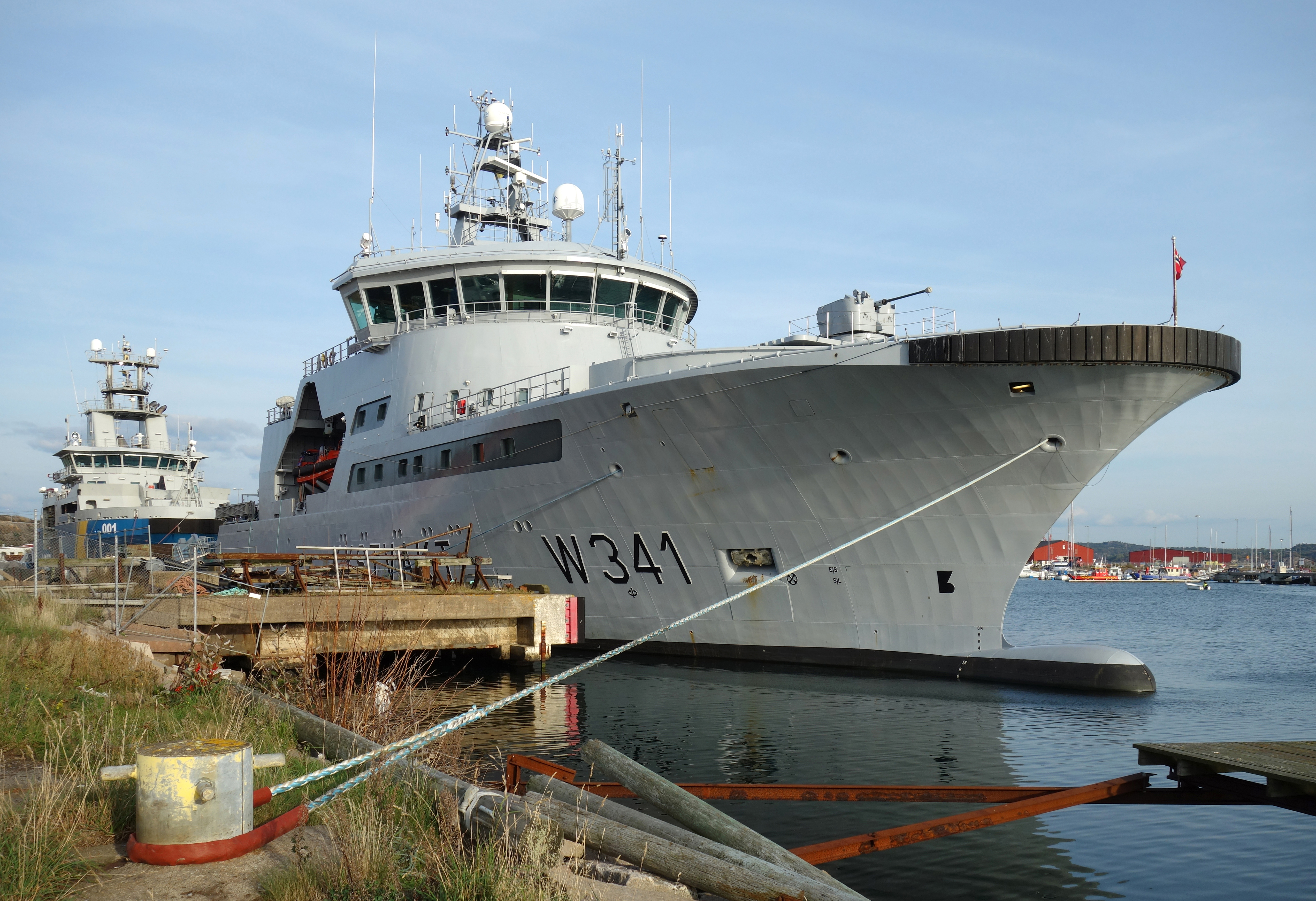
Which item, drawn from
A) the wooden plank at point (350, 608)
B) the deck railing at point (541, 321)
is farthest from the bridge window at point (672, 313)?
the wooden plank at point (350, 608)

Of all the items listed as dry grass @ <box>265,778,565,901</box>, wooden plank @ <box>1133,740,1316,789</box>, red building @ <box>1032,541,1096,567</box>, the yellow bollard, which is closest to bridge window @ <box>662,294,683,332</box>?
wooden plank @ <box>1133,740,1316,789</box>

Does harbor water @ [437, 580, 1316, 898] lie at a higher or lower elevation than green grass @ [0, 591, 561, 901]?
lower

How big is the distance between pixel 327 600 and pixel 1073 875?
9.67m

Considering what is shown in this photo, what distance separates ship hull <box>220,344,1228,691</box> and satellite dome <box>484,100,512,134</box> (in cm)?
1258

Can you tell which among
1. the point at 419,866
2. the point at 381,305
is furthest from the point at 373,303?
the point at 419,866

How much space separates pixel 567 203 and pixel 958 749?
1805cm

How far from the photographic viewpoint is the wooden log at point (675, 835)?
3.94 metres

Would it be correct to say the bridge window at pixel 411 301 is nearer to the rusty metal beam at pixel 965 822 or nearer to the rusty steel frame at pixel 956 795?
the rusty steel frame at pixel 956 795

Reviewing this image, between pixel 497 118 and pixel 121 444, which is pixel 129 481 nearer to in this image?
pixel 121 444

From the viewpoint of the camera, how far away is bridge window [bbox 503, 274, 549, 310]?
823 inches

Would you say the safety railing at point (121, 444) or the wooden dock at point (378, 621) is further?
the safety railing at point (121, 444)

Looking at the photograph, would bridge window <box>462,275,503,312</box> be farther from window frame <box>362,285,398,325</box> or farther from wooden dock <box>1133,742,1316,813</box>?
wooden dock <box>1133,742,1316,813</box>

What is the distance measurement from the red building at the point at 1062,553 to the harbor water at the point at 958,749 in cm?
13276

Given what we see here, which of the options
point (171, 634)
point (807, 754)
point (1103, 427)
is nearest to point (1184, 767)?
point (807, 754)
